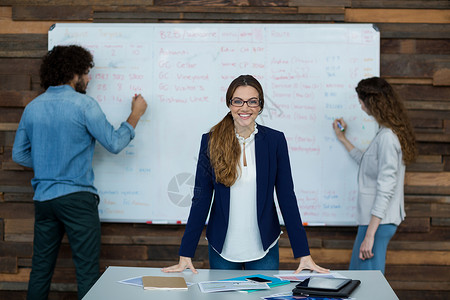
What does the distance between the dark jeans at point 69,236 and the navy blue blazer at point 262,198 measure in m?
0.94

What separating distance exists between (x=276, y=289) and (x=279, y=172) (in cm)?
55

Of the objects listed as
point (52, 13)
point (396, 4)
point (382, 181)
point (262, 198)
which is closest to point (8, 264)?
point (52, 13)

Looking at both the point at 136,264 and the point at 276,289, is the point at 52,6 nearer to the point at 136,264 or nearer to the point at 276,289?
the point at 136,264

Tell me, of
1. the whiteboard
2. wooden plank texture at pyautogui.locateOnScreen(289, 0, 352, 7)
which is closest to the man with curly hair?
the whiteboard

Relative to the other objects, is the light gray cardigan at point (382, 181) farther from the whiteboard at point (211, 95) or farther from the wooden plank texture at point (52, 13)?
the wooden plank texture at point (52, 13)

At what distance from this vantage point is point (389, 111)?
2.59 metres

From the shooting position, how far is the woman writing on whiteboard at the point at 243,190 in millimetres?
2010

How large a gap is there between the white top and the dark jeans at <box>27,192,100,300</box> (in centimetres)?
103

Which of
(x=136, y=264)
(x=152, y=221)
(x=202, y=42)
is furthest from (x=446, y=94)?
(x=136, y=264)

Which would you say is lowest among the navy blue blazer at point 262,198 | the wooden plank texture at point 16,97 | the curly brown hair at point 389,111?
the navy blue blazer at point 262,198

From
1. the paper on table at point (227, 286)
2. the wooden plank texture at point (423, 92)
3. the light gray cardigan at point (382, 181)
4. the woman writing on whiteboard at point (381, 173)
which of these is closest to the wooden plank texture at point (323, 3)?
the wooden plank texture at point (423, 92)

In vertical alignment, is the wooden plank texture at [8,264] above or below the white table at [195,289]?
below

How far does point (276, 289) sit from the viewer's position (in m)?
1.67

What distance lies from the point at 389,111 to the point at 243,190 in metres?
1.03
